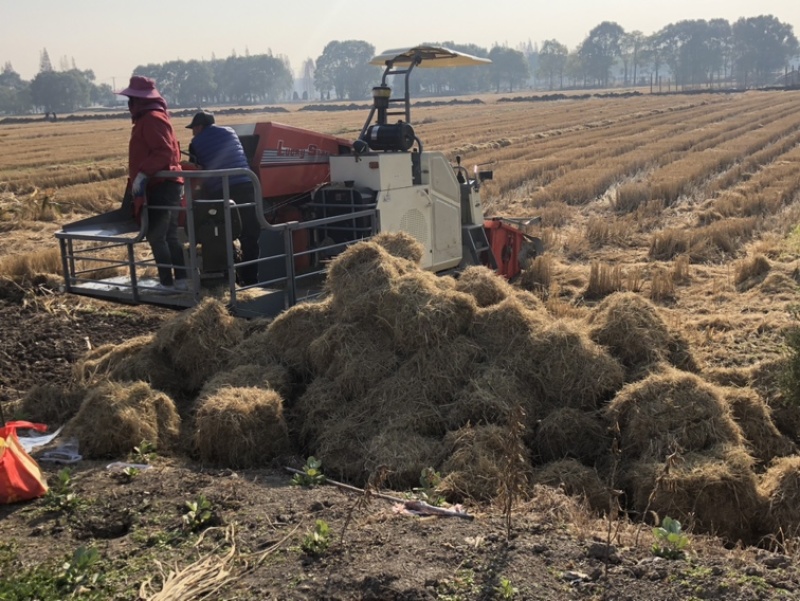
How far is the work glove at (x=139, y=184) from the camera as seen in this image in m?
7.51

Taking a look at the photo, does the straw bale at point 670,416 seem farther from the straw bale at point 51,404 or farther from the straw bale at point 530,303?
the straw bale at point 51,404

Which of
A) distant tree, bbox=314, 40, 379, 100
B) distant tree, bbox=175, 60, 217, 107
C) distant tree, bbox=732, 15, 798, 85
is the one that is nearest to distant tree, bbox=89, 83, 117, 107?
distant tree, bbox=175, 60, 217, 107

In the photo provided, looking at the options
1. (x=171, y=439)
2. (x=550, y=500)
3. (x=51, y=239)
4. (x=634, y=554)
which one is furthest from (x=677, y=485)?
(x=51, y=239)

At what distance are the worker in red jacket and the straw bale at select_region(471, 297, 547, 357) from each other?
280cm

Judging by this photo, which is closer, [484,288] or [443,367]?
[443,367]

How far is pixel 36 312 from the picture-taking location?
10.2 metres

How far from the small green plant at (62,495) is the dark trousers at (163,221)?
2.81 metres

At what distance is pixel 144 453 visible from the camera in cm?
568

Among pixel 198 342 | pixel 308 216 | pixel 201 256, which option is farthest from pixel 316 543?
pixel 308 216

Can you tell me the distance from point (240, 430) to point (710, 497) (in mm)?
3084

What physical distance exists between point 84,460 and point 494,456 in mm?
2793

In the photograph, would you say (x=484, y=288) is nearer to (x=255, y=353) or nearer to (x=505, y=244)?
(x=255, y=353)

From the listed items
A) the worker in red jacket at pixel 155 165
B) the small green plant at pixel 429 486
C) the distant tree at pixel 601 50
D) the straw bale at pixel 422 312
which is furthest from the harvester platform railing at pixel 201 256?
the distant tree at pixel 601 50

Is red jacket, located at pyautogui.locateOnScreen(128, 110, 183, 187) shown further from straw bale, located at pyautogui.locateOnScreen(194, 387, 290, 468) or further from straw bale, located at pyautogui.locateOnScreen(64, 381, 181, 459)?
straw bale, located at pyautogui.locateOnScreen(194, 387, 290, 468)
